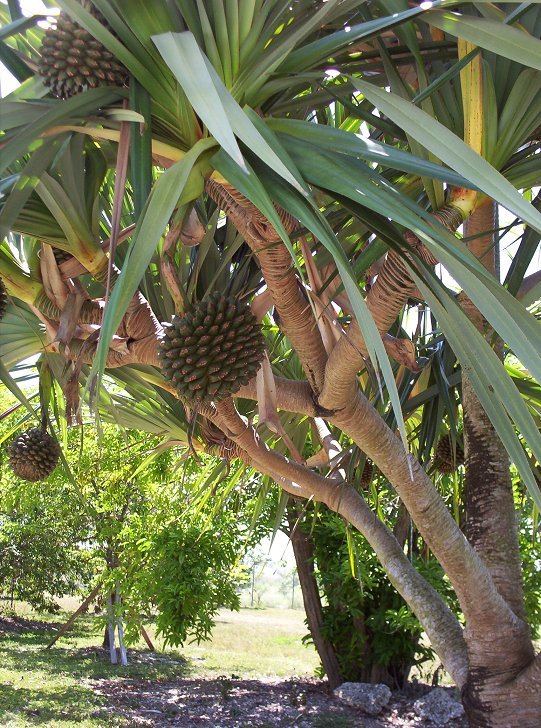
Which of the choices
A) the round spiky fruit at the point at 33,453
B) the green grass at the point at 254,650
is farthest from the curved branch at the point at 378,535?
the green grass at the point at 254,650

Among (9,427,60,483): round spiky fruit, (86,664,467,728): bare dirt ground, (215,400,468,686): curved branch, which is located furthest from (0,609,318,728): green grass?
(215,400,468,686): curved branch

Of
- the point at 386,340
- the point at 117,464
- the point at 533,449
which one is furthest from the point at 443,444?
the point at 117,464

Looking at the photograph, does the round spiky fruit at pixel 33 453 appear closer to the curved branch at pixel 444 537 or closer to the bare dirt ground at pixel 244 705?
the curved branch at pixel 444 537

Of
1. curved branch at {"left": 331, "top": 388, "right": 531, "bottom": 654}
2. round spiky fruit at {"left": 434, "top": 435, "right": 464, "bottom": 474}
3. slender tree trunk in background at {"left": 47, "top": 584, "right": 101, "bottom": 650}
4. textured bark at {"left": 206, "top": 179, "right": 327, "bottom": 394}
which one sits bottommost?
slender tree trunk in background at {"left": 47, "top": 584, "right": 101, "bottom": 650}

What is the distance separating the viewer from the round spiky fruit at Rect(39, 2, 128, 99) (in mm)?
987

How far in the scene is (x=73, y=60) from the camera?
38.8 inches

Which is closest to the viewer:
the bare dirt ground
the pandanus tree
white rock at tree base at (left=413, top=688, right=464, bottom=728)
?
the pandanus tree

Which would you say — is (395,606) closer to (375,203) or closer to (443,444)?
(443,444)

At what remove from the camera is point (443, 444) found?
2.66m

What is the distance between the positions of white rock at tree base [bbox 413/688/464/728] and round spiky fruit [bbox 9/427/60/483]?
3953mm

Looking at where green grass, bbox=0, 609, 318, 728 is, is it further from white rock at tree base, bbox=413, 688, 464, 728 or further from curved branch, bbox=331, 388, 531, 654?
curved branch, bbox=331, 388, 531, 654

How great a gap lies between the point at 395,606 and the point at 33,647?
220 inches

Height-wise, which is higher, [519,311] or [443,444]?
[443,444]

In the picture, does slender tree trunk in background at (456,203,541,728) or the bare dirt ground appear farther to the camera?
the bare dirt ground
